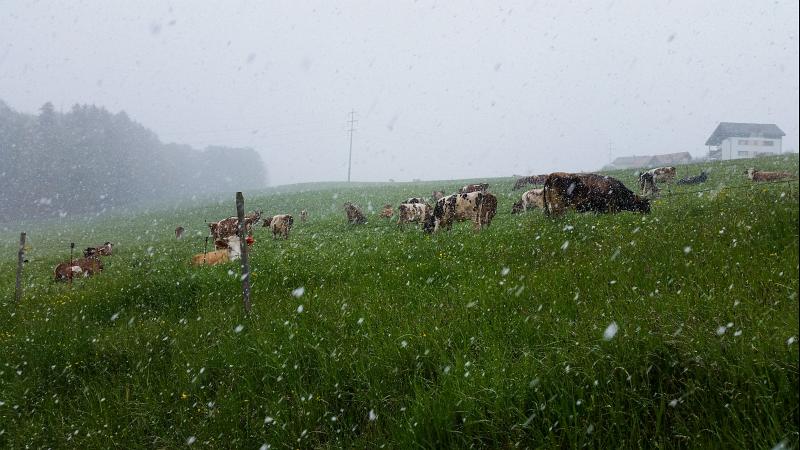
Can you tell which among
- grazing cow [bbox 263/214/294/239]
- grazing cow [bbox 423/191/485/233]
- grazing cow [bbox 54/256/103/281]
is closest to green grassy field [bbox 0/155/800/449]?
grazing cow [bbox 54/256/103/281]

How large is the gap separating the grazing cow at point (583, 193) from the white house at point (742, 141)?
72242 millimetres

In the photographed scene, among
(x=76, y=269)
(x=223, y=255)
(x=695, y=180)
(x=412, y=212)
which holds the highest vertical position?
(x=695, y=180)

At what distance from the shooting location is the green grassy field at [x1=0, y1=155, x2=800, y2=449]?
305cm

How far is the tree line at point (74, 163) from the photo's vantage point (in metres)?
64.7

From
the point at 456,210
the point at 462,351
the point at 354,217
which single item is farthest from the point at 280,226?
the point at 462,351

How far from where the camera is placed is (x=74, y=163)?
218ft

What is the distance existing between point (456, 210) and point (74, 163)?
244ft

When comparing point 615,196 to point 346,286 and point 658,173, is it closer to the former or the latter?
point 346,286

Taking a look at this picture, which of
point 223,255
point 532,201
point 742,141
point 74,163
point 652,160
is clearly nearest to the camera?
point 223,255

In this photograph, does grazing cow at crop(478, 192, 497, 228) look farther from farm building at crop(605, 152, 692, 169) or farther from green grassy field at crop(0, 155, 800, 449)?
farm building at crop(605, 152, 692, 169)

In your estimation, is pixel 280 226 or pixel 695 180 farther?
pixel 695 180

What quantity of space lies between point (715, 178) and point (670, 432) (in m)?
23.6

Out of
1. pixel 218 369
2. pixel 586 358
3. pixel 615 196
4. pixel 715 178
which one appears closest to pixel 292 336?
pixel 218 369

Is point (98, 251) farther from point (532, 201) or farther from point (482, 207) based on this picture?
point (532, 201)
